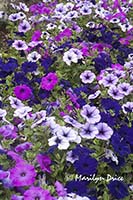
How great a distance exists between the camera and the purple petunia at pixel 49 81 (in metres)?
3.41

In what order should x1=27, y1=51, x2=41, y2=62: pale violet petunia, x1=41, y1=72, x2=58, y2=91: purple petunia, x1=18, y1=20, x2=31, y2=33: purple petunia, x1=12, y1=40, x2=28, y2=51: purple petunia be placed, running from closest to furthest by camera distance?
x1=41, y1=72, x2=58, y2=91: purple petunia
x1=27, y1=51, x2=41, y2=62: pale violet petunia
x1=12, y1=40, x2=28, y2=51: purple petunia
x1=18, y1=20, x2=31, y2=33: purple petunia

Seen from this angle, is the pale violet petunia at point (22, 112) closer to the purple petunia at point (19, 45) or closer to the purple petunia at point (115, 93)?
the purple petunia at point (115, 93)

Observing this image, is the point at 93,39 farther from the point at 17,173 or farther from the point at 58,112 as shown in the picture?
the point at 17,173

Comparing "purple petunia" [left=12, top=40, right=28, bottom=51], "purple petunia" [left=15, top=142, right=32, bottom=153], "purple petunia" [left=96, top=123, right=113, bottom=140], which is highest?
"purple petunia" [left=12, top=40, right=28, bottom=51]

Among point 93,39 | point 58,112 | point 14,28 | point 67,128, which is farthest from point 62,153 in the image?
point 14,28

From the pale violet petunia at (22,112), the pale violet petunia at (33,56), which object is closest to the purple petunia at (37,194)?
the pale violet petunia at (22,112)

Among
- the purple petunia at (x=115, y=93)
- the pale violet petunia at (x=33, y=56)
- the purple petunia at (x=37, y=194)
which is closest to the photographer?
the purple petunia at (x=37, y=194)

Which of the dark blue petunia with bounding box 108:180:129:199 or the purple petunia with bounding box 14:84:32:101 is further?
the purple petunia with bounding box 14:84:32:101

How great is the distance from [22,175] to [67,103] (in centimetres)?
82

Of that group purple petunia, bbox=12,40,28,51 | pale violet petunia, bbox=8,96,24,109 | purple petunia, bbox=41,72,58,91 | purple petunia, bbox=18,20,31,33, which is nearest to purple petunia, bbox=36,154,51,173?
pale violet petunia, bbox=8,96,24,109

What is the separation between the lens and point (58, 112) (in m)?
2.91

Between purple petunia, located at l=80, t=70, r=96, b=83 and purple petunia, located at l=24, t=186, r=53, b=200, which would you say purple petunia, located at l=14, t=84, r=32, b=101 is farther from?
purple petunia, located at l=24, t=186, r=53, b=200

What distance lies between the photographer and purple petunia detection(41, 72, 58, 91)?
3408 mm

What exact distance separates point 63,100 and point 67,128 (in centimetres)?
48
